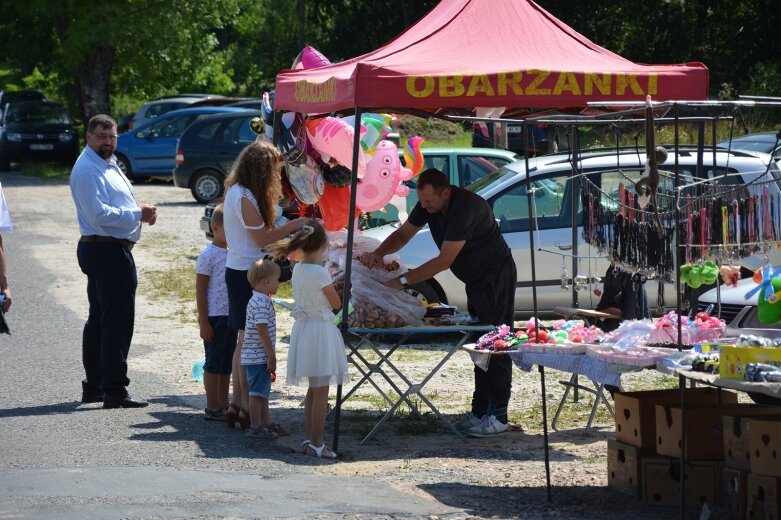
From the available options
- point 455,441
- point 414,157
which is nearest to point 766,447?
point 455,441

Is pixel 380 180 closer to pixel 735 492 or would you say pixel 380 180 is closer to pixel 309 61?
pixel 309 61

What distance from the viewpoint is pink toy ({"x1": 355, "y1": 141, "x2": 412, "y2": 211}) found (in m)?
8.95

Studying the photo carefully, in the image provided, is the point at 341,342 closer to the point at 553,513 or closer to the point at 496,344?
the point at 496,344

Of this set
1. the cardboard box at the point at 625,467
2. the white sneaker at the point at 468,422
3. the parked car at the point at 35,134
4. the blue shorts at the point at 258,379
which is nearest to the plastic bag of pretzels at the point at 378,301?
the blue shorts at the point at 258,379

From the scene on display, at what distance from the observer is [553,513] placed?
6152 mm

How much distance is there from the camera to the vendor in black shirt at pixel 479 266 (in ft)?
26.2

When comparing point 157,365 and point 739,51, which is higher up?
Answer: point 739,51

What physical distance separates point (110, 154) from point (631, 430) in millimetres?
4256

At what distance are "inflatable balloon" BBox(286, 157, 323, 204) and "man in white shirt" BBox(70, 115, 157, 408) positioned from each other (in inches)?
43.2


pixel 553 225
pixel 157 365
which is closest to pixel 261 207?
pixel 157 365

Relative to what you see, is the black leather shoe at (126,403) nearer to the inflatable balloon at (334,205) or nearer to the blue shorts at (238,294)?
the blue shorts at (238,294)

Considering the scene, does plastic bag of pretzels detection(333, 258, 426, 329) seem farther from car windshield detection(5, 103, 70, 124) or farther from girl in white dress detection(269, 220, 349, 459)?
car windshield detection(5, 103, 70, 124)

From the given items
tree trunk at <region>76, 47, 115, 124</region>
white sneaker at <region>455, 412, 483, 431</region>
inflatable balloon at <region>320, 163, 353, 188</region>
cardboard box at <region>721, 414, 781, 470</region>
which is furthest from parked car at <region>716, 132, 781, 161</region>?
tree trunk at <region>76, 47, 115, 124</region>

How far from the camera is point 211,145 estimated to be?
2283 centimetres
